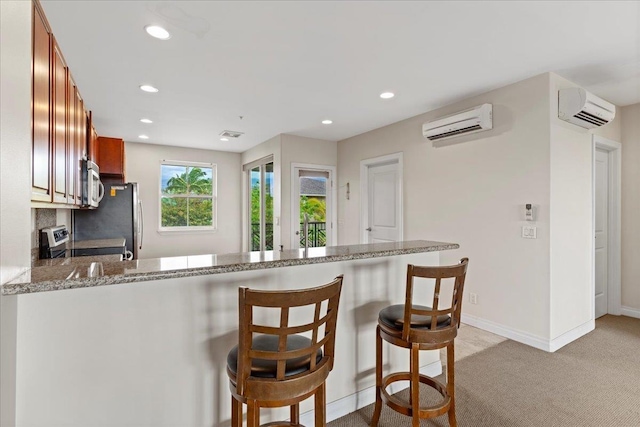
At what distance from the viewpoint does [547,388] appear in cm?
234

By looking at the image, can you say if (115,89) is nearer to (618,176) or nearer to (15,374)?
(15,374)

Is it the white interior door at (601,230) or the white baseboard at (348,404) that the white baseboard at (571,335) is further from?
the white baseboard at (348,404)

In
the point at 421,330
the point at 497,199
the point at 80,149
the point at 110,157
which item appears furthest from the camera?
the point at 110,157

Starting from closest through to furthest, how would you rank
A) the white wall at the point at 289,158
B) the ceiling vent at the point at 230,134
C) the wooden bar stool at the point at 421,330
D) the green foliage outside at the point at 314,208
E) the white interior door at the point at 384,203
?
the wooden bar stool at the point at 421,330 → the white interior door at the point at 384,203 → the ceiling vent at the point at 230,134 → the white wall at the point at 289,158 → the green foliage outside at the point at 314,208

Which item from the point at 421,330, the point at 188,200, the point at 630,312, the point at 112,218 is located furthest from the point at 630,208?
the point at 188,200

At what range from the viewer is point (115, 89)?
3.20m

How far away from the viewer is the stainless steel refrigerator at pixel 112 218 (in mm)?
3834

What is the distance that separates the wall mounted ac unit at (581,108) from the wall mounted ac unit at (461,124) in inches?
23.5

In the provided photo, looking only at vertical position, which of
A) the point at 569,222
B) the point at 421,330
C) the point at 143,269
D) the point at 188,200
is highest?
the point at 188,200

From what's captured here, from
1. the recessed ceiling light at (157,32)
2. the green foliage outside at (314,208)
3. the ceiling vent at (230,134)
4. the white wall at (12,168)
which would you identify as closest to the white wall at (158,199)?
the ceiling vent at (230,134)

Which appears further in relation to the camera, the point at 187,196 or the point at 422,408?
the point at 187,196

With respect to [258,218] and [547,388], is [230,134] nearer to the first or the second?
[258,218]

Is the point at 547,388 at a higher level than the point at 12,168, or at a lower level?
lower

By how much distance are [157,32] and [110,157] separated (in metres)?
2.33
